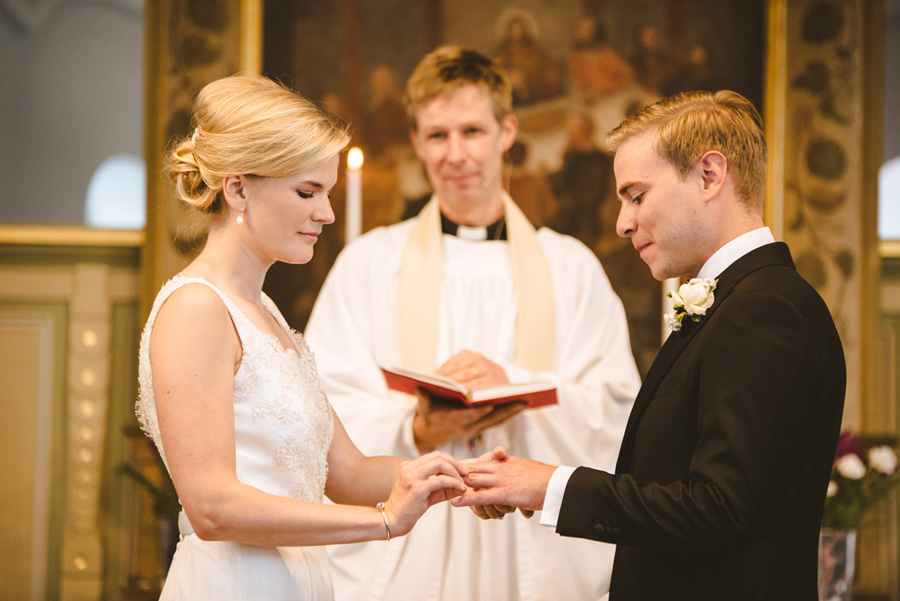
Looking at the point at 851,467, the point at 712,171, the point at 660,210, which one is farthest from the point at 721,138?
the point at 851,467

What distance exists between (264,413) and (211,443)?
0.55 feet

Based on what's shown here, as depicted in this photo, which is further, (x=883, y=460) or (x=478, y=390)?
(x=883, y=460)

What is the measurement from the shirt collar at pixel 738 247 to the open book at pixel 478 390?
785 millimetres

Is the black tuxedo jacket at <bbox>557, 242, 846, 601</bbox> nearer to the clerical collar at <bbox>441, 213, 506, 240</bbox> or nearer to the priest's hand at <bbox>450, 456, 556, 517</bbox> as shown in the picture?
the priest's hand at <bbox>450, 456, 556, 517</bbox>

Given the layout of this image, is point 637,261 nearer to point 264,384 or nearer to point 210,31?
point 210,31

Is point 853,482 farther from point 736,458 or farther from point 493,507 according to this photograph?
point 736,458

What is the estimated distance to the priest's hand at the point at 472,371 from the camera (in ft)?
9.76

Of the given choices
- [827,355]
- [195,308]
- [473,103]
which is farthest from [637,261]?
[195,308]

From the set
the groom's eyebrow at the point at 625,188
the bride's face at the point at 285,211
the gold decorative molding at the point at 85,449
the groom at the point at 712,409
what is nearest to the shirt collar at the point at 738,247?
the groom at the point at 712,409

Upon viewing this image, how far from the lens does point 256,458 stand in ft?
6.46

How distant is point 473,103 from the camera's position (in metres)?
3.52

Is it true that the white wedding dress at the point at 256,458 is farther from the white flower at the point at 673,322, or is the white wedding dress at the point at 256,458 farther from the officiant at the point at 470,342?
the officiant at the point at 470,342

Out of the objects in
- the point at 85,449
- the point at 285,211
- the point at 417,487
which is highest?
the point at 285,211

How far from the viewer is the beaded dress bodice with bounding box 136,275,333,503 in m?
1.96
